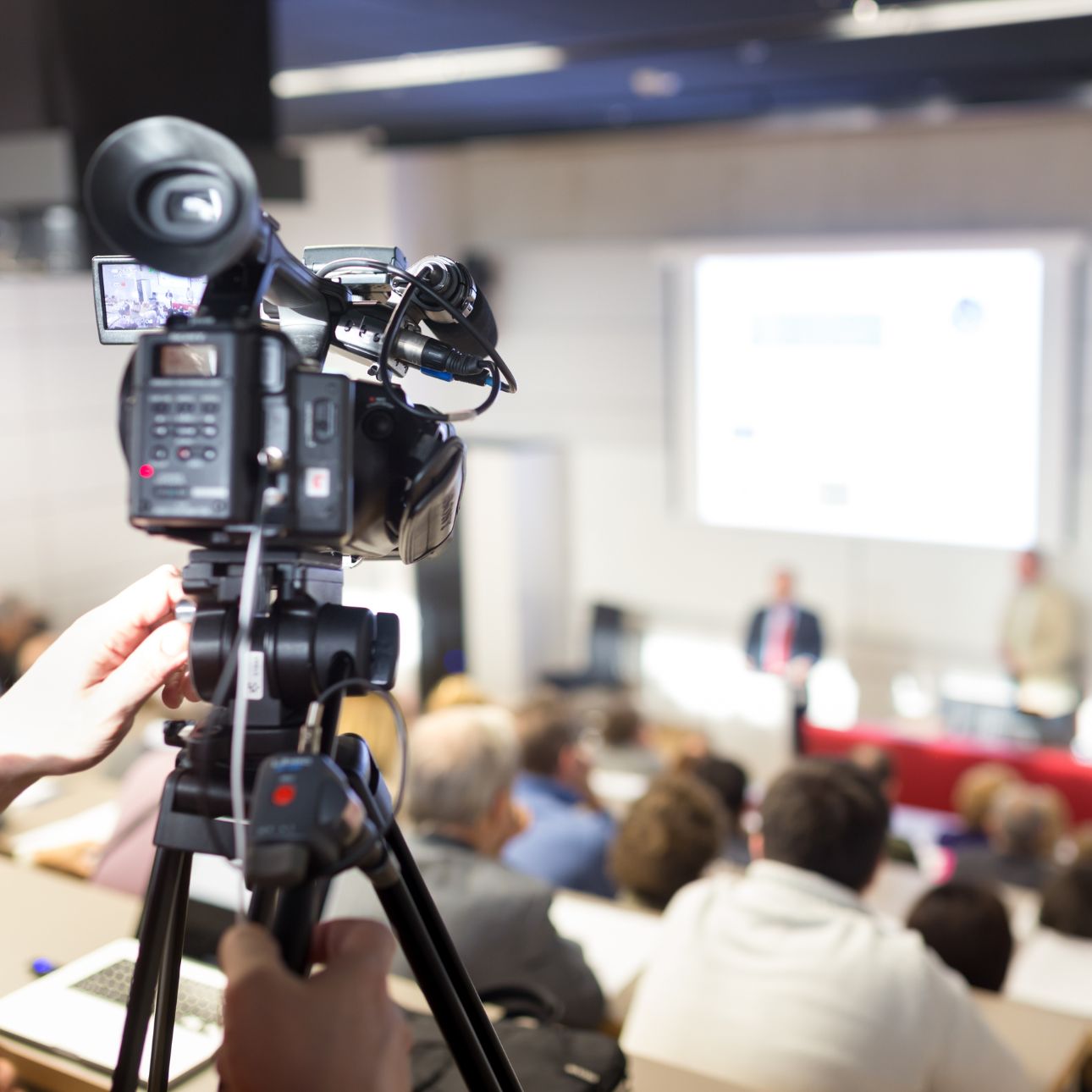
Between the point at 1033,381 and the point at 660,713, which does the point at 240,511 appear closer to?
the point at 1033,381

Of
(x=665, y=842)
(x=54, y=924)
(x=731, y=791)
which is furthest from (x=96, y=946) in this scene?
(x=731, y=791)

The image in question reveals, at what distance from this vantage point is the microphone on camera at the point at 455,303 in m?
1.05

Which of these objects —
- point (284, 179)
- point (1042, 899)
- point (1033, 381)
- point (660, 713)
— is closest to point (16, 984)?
point (284, 179)

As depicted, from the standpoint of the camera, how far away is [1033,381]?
21.3 ft

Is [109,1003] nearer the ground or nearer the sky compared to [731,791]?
nearer the sky

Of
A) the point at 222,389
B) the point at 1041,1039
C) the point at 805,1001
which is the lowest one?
the point at 1041,1039

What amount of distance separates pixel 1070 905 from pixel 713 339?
475cm

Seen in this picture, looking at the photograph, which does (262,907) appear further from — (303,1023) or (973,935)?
(973,935)

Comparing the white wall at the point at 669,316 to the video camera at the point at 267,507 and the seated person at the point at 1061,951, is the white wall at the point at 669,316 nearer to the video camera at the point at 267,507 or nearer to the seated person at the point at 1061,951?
the seated person at the point at 1061,951

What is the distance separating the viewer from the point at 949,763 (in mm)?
6328

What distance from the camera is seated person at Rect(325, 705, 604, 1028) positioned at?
84.0 inches

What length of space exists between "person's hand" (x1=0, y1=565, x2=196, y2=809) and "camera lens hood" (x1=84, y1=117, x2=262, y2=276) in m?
0.32

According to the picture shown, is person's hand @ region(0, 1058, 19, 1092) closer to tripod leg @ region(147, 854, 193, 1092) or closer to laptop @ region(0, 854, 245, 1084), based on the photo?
laptop @ region(0, 854, 245, 1084)

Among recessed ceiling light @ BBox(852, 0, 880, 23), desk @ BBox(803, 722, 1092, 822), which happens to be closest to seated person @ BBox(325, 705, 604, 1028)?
recessed ceiling light @ BBox(852, 0, 880, 23)
